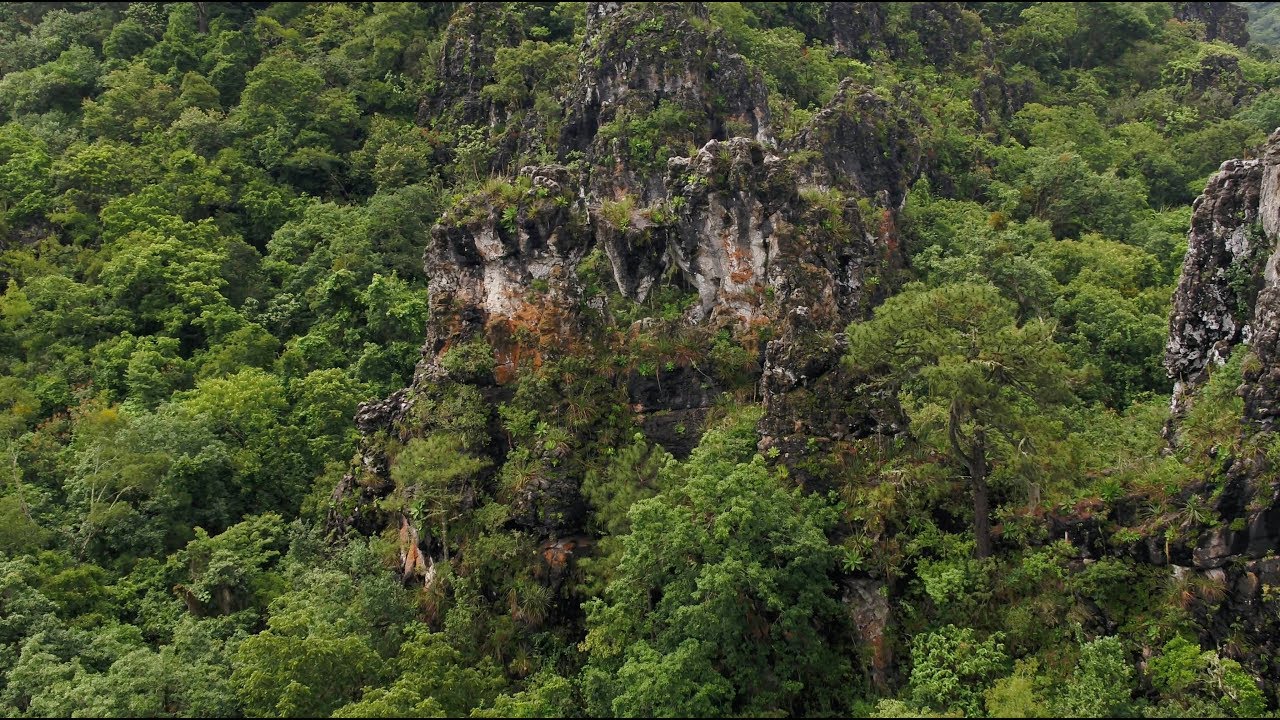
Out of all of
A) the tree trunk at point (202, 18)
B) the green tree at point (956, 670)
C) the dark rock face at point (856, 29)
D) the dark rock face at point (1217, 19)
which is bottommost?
the tree trunk at point (202, 18)

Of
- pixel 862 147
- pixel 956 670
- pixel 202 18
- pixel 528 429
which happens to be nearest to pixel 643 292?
pixel 528 429

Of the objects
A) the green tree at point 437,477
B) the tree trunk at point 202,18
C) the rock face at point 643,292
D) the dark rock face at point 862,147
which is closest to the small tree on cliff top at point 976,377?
the rock face at point 643,292

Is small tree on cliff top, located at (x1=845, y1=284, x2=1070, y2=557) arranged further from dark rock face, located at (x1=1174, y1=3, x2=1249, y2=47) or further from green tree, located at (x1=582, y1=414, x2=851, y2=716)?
dark rock face, located at (x1=1174, y1=3, x2=1249, y2=47)

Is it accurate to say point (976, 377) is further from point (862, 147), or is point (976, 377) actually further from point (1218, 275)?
point (862, 147)

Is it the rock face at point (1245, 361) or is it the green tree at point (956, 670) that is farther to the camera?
the green tree at point (956, 670)

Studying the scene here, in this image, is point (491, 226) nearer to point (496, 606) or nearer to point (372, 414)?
point (372, 414)

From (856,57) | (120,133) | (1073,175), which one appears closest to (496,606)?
(1073,175)

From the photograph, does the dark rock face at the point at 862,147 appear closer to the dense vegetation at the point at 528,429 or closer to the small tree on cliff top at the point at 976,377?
the dense vegetation at the point at 528,429
